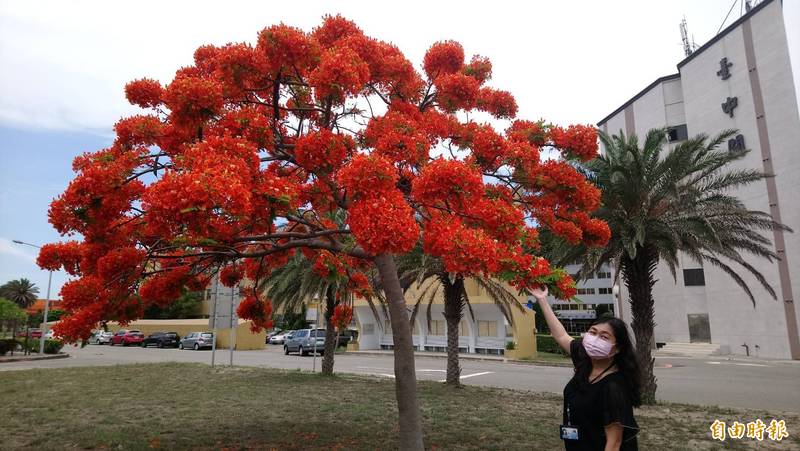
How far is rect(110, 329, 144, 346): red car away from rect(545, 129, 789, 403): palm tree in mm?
40796

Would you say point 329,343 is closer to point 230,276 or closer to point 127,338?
point 230,276

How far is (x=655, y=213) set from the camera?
11578mm

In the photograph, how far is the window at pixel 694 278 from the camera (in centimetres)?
3278

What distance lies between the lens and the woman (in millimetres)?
A: 2836

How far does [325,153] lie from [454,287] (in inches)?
382

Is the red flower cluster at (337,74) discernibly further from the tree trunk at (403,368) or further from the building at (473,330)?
the building at (473,330)

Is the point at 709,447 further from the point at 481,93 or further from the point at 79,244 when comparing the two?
the point at 79,244

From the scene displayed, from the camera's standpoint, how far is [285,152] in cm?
659

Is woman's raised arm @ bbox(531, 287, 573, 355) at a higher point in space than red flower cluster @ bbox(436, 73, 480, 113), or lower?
lower

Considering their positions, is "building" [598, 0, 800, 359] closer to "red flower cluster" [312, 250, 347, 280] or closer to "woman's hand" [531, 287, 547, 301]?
"red flower cluster" [312, 250, 347, 280]

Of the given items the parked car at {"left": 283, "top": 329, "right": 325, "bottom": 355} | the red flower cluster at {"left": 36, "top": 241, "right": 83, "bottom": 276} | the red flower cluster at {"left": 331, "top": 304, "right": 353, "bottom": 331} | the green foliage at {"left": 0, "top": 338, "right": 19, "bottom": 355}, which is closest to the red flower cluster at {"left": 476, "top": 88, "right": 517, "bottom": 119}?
the red flower cluster at {"left": 331, "top": 304, "right": 353, "bottom": 331}

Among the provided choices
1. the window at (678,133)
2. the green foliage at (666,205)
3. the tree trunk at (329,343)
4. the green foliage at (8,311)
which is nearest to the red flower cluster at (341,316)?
the green foliage at (666,205)

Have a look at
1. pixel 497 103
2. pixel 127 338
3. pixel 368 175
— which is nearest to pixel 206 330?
pixel 127 338

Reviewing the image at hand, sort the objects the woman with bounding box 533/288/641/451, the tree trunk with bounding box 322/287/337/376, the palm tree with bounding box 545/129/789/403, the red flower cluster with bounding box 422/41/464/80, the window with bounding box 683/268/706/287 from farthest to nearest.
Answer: the window with bounding box 683/268/706/287 → the tree trunk with bounding box 322/287/337/376 → the palm tree with bounding box 545/129/789/403 → the red flower cluster with bounding box 422/41/464/80 → the woman with bounding box 533/288/641/451
